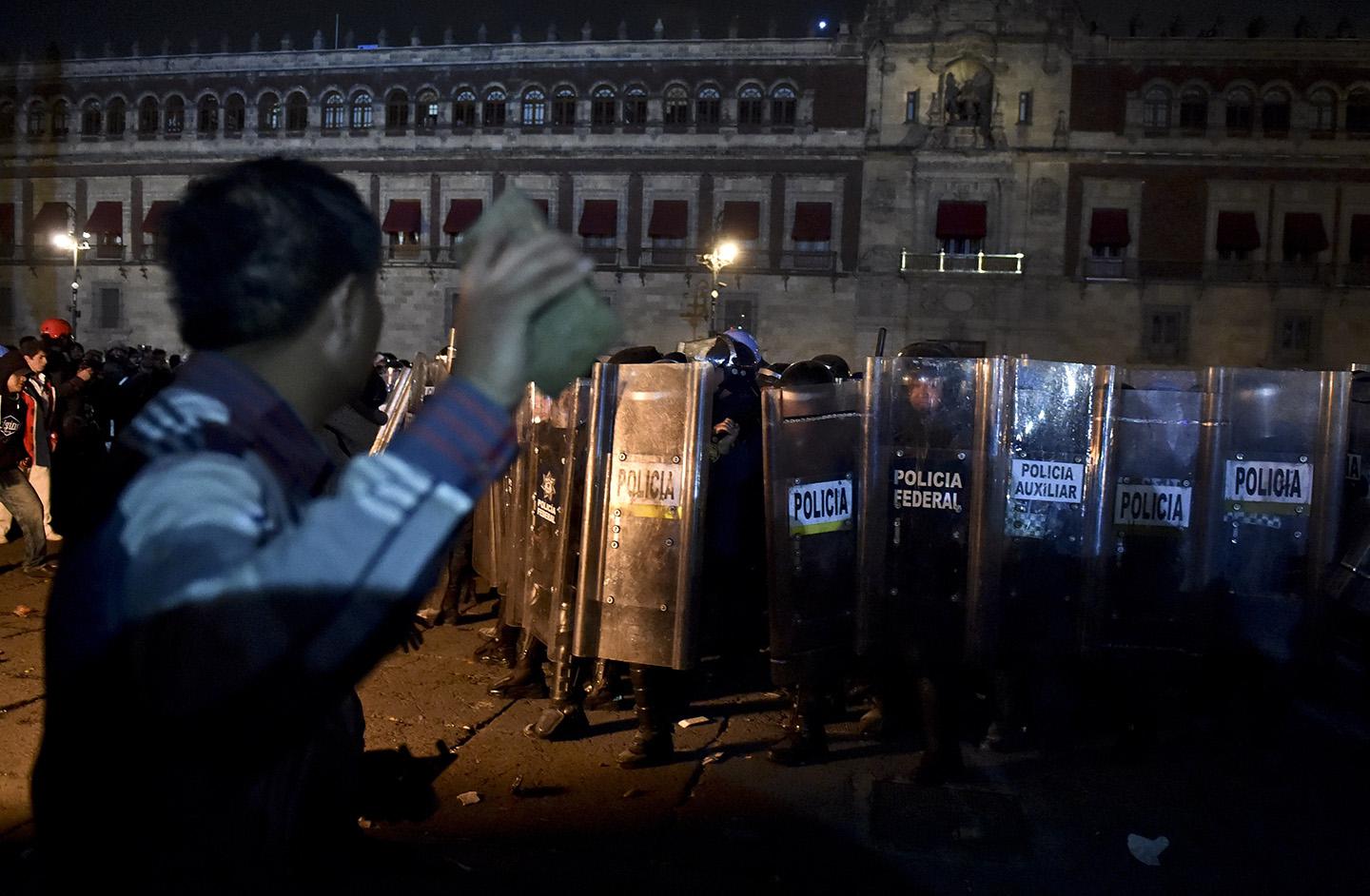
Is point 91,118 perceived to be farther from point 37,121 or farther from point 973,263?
point 973,263

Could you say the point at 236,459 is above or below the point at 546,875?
above

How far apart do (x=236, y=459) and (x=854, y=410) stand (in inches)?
159

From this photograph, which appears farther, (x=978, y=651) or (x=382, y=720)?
(x=382, y=720)

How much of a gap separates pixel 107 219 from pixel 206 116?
17.6 ft

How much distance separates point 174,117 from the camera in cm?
3662

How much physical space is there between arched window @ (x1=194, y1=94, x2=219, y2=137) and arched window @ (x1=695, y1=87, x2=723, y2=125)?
18441 millimetres

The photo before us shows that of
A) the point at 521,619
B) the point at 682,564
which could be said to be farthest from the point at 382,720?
the point at 682,564

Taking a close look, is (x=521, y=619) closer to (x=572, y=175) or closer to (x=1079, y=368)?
(x=1079, y=368)

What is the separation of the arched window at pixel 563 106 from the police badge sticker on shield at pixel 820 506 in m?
31.5

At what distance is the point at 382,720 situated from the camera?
5395 millimetres

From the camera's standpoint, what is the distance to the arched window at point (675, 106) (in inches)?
1307

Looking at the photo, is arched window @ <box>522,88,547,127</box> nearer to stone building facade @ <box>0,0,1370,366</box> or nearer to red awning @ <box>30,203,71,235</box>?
stone building facade @ <box>0,0,1370,366</box>

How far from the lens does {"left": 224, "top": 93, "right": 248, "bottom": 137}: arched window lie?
36125 mm

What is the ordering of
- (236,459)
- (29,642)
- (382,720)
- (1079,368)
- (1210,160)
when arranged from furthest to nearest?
(1210,160) → (29,642) → (382,720) → (1079,368) → (236,459)
